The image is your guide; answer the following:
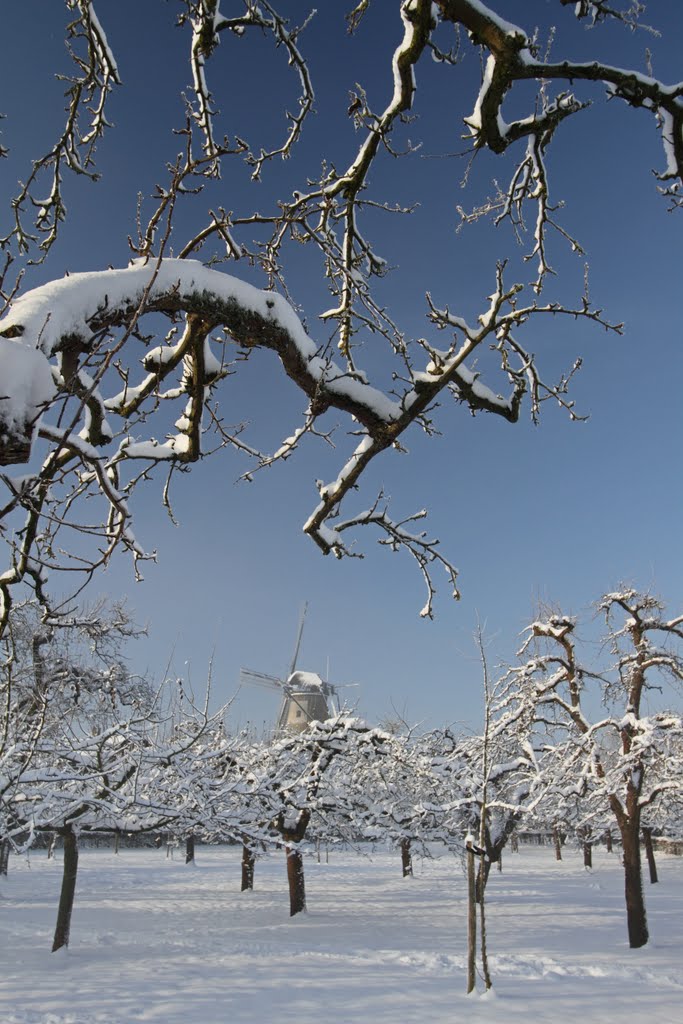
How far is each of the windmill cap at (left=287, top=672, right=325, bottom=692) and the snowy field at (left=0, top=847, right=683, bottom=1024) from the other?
64.7 feet

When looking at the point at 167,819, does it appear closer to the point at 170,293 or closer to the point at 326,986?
the point at 326,986

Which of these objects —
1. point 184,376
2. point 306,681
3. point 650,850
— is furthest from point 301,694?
point 184,376

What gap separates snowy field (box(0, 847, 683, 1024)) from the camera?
9.52 metres

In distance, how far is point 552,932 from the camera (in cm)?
1722

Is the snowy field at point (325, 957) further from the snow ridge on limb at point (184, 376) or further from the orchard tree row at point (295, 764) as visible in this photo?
the snow ridge on limb at point (184, 376)

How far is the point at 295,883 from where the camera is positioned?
19.5 meters

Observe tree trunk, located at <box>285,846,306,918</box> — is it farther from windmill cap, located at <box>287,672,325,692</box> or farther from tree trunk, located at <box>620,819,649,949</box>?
windmill cap, located at <box>287,672,325,692</box>

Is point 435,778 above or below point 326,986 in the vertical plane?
above

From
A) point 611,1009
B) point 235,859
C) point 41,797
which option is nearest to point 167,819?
point 41,797

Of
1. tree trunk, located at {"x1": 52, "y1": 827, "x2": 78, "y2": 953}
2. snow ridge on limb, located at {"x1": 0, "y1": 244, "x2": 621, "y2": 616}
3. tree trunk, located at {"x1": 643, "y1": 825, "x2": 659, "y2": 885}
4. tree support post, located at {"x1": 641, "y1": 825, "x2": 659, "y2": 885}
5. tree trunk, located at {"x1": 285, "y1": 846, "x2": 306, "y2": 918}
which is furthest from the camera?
tree support post, located at {"x1": 641, "y1": 825, "x2": 659, "y2": 885}

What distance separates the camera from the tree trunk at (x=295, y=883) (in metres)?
19.3

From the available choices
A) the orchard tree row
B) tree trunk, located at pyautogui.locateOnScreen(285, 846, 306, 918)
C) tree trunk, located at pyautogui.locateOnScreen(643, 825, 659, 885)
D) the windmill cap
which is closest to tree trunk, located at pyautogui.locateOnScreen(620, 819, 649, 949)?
the orchard tree row

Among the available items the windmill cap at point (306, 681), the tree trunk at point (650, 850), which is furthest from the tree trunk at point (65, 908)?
the windmill cap at point (306, 681)

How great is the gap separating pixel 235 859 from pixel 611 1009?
126 feet
